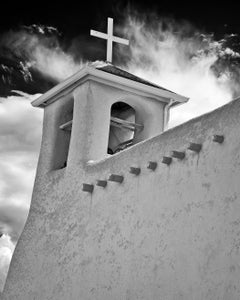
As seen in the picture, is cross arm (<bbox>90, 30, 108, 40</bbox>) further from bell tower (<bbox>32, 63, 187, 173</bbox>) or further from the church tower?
the church tower

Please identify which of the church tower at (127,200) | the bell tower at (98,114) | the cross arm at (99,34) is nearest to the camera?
the church tower at (127,200)

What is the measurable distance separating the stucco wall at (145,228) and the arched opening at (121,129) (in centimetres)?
155

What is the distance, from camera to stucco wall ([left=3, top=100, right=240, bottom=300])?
718 centimetres

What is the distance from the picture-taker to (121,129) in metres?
13.2

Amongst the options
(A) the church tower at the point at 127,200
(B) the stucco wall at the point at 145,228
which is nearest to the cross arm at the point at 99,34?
(A) the church tower at the point at 127,200

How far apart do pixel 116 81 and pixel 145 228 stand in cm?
413

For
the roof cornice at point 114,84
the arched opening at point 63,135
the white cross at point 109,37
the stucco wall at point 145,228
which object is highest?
the white cross at point 109,37

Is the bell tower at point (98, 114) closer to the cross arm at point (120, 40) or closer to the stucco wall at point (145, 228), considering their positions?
the stucco wall at point (145, 228)

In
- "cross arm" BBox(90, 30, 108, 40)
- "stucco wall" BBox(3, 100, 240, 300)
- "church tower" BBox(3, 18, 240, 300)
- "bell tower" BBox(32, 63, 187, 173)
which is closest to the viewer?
"stucco wall" BBox(3, 100, 240, 300)

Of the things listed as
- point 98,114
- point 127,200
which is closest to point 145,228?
point 127,200

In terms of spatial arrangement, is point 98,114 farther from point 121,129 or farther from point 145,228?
point 145,228

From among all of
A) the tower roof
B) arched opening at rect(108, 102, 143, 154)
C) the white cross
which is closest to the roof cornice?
the tower roof

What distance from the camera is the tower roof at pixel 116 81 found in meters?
11.9

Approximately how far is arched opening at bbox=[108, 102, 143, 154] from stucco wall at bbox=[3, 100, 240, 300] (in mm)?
1550
